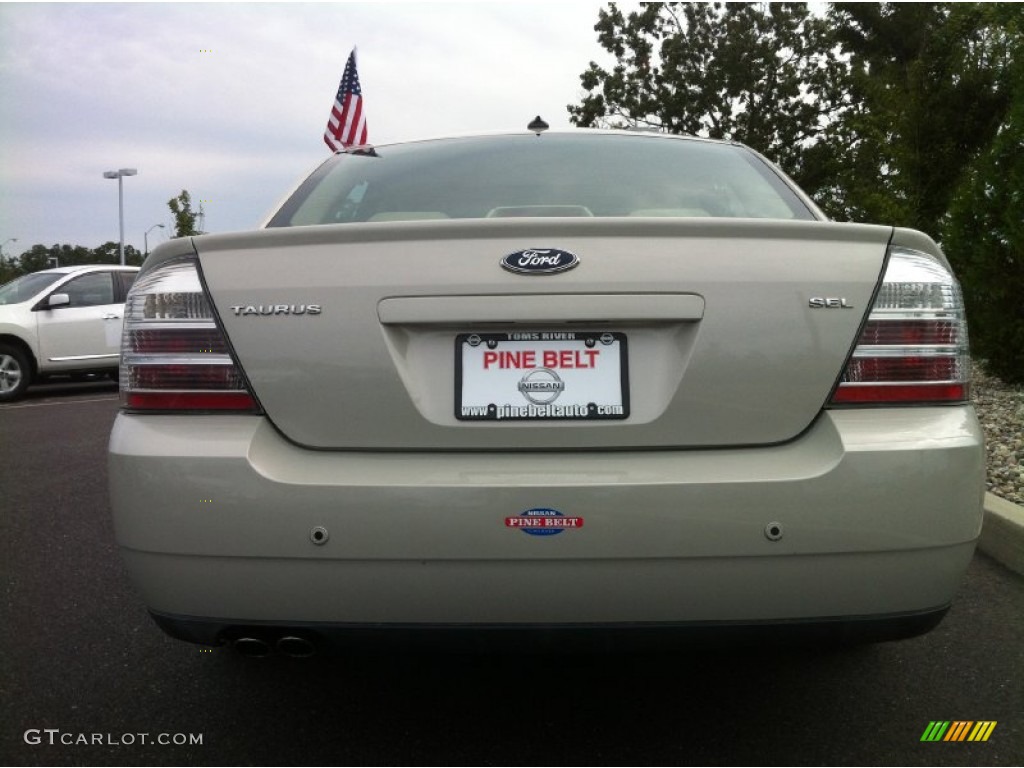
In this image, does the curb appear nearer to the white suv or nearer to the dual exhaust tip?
the dual exhaust tip

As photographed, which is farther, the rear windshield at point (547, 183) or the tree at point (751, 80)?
the tree at point (751, 80)

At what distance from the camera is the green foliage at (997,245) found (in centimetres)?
794

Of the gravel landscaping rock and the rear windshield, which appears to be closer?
the rear windshield

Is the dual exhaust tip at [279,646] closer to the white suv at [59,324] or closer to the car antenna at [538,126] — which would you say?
the car antenna at [538,126]

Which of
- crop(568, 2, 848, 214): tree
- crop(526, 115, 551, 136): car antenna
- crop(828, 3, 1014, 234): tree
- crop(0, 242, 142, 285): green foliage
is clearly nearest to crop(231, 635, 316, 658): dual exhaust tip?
crop(526, 115, 551, 136): car antenna

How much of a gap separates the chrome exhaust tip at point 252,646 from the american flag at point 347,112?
1511 centimetres

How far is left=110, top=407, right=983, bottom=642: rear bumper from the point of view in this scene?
200 centimetres

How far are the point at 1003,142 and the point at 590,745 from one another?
24.7 ft

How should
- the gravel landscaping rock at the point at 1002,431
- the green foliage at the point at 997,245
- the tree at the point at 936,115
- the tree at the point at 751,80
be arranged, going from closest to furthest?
the gravel landscaping rock at the point at 1002,431, the green foliage at the point at 997,245, the tree at the point at 936,115, the tree at the point at 751,80

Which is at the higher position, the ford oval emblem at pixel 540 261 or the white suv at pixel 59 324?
the ford oval emblem at pixel 540 261

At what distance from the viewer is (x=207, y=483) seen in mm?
2049

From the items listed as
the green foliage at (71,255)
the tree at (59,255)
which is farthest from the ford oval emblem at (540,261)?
the tree at (59,255)

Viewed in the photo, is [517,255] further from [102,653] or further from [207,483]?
[102,653]

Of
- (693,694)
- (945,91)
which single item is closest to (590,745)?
(693,694)
